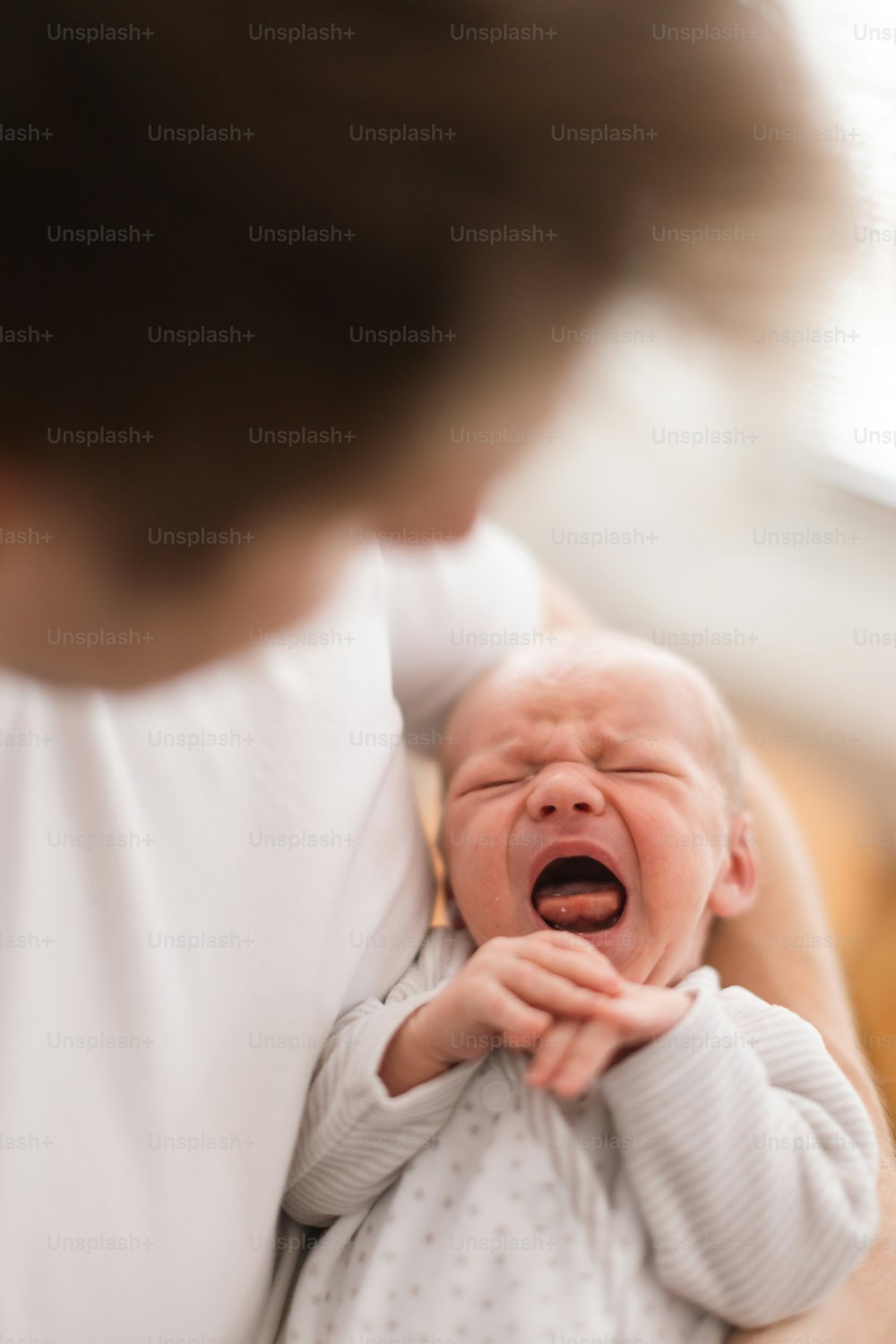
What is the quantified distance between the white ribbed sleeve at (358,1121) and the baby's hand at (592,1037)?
116 millimetres

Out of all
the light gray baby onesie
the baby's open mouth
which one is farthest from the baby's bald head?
the light gray baby onesie

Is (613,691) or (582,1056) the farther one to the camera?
(613,691)

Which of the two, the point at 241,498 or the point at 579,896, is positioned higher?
the point at 241,498

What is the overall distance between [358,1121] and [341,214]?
55 centimetres

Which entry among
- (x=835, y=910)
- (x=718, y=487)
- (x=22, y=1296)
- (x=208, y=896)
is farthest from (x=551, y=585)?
(x=22, y=1296)

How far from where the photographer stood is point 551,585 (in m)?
1.14

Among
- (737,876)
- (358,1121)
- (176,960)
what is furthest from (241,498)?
(737,876)

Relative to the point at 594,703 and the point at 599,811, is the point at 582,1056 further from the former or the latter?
the point at 594,703

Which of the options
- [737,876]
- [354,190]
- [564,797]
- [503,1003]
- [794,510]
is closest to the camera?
[354,190]

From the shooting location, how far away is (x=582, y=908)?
737 millimetres

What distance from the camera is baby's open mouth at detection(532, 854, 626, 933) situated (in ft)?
2.42

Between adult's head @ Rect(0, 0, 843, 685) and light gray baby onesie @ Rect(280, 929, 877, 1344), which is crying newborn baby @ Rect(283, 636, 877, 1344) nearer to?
light gray baby onesie @ Rect(280, 929, 877, 1344)

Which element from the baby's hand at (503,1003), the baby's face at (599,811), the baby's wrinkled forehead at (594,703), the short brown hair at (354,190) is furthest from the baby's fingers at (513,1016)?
the short brown hair at (354,190)

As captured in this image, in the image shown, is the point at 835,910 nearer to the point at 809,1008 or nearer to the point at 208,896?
the point at 809,1008
